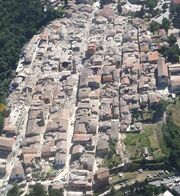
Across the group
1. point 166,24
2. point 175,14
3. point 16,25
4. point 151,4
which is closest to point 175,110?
point 166,24

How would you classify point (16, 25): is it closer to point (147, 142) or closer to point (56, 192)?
point (147, 142)

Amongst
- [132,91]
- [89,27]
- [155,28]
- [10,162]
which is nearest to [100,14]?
[89,27]

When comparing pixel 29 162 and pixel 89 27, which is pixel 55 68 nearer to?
pixel 89 27

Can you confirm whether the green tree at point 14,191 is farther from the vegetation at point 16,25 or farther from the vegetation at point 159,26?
the vegetation at point 159,26

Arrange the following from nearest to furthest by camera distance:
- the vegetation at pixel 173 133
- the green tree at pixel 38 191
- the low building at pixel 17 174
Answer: the green tree at pixel 38 191 → the vegetation at pixel 173 133 → the low building at pixel 17 174

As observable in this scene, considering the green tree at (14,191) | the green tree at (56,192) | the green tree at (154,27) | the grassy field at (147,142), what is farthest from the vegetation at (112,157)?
the green tree at (154,27)
